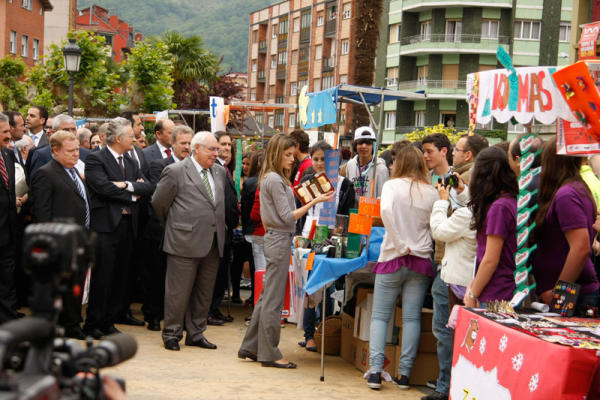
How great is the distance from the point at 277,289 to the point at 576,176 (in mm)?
3199

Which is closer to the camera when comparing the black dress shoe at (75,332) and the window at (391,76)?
the black dress shoe at (75,332)

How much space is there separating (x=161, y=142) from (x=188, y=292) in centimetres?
257

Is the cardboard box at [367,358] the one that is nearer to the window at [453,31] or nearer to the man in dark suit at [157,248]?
the man in dark suit at [157,248]

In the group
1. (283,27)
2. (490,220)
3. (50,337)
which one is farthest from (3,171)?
(283,27)

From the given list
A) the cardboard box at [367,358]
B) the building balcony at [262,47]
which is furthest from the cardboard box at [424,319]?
the building balcony at [262,47]

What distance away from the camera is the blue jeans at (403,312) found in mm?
7000

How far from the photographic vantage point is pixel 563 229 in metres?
5.25

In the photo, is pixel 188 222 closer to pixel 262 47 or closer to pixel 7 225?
pixel 7 225

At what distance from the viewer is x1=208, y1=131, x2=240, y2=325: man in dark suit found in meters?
9.72

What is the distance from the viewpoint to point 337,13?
70000 mm

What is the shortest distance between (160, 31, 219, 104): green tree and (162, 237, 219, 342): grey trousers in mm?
37317

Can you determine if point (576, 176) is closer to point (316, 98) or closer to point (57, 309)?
point (57, 309)

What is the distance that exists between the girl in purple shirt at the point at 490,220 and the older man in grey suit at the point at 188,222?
313 cm

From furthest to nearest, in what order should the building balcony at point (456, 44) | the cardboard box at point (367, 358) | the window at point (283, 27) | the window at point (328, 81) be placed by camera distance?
the window at point (283, 27) < the window at point (328, 81) < the building balcony at point (456, 44) < the cardboard box at point (367, 358)
